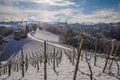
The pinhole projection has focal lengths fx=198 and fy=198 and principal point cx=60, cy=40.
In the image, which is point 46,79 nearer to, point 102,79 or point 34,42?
point 102,79

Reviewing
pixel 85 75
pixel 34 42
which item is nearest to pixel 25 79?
pixel 85 75

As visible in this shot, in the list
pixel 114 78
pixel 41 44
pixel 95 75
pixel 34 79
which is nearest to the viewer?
pixel 114 78

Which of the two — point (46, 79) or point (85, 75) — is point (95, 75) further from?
point (46, 79)

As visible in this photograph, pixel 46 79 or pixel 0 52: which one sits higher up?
pixel 46 79

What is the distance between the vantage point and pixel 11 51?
65.8 m

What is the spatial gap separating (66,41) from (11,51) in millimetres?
18513

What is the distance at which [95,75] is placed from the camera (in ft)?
53.9

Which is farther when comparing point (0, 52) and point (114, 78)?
point (0, 52)

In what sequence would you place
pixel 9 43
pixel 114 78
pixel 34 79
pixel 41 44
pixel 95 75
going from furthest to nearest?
pixel 9 43
pixel 41 44
pixel 34 79
pixel 95 75
pixel 114 78

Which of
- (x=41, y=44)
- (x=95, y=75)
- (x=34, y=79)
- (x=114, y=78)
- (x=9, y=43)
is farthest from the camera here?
(x=9, y=43)

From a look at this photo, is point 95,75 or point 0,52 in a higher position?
point 95,75

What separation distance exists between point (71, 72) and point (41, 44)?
44.8m

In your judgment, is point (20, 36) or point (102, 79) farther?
point (20, 36)

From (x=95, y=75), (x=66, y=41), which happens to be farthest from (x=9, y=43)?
(x=95, y=75)
